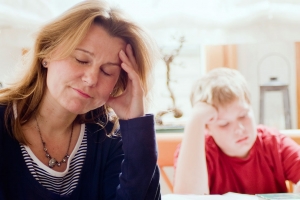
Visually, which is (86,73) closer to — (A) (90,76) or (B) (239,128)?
(A) (90,76)

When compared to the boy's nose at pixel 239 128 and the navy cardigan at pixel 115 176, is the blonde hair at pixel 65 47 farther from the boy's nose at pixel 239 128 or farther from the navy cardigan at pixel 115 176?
the boy's nose at pixel 239 128

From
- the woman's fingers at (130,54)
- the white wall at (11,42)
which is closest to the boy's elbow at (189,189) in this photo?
the woman's fingers at (130,54)

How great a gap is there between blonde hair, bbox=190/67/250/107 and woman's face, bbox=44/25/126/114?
0.50 metres

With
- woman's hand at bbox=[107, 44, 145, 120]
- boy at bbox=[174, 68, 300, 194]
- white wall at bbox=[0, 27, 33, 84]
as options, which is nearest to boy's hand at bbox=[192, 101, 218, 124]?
boy at bbox=[174, 68, 300, 194]

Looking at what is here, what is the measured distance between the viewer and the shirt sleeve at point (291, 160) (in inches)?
50.9

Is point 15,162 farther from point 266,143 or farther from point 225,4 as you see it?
point 225,4

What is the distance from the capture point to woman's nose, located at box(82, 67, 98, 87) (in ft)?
2.99

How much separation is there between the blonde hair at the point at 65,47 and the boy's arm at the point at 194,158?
32 centimetres

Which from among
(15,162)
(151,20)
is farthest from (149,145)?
(151,20)

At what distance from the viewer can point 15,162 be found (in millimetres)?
921

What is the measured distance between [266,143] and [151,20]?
762mm

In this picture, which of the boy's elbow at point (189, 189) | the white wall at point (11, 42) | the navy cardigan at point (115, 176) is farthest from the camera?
the white wall at point (11, 42)

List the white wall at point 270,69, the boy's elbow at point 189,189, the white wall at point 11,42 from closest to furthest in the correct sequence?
the boy's elbow at point 189,189, the white wall at point 11,42, the white wall at point 270,69

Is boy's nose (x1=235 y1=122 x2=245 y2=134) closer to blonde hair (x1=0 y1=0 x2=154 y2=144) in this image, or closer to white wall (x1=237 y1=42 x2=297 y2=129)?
blonde hair (x1=0 y1=0 x2=154 y2=144)
